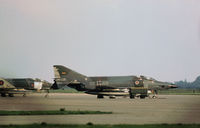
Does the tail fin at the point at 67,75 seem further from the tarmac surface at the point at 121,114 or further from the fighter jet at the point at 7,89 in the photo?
the tarmac surface at the point at 121,114

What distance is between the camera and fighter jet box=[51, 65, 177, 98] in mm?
64125

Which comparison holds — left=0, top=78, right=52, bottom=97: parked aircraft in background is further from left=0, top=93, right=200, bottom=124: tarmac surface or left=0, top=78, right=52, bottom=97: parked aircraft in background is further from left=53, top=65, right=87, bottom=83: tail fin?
Answer: left=0, top=93, right=200, bottom=124: tarmac surface

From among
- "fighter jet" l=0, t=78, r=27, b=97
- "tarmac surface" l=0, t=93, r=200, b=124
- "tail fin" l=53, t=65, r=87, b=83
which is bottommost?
"tarmac surface" l=0, t=93, r=200, b=124

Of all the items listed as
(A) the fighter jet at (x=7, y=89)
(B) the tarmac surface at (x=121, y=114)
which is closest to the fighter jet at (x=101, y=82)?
(A) the fighter jet at (x=7, y=89)

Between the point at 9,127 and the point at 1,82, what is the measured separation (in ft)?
179

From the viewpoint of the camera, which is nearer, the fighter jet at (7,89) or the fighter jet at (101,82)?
the fighter jet at (101,82)

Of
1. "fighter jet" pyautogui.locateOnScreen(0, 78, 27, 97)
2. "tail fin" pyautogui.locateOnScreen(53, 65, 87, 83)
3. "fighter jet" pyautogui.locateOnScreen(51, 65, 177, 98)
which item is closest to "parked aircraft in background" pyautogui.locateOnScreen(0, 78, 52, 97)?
"fighter jet" pyautogui.locateOnScreen(0, 78, 27, 97)

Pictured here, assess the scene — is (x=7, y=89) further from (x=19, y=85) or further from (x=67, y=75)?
(x=67, y=75)

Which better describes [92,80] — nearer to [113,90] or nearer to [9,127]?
[113,90]

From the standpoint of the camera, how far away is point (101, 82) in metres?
65.2

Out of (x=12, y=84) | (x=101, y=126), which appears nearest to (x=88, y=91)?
(x=12, y=84)

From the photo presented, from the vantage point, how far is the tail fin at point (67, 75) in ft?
214

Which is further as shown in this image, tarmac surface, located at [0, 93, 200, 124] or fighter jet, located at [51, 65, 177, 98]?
fighter jet, located at [51, 65, 177, 98]

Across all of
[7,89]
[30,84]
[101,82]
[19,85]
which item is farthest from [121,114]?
[30,84]
